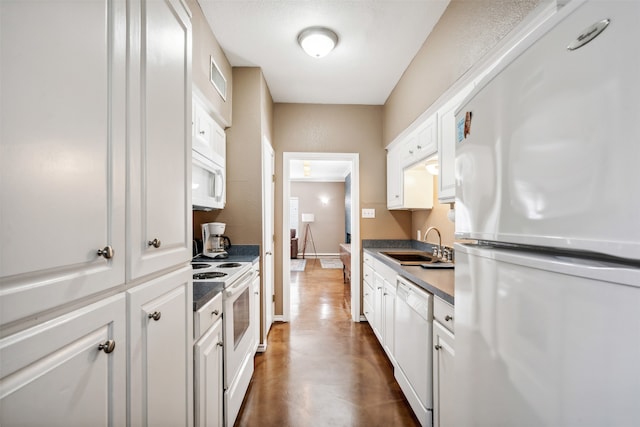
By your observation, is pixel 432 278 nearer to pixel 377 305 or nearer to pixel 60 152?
pixel 377 305

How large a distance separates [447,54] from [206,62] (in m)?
1.69

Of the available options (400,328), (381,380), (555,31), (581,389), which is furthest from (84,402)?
(381,380)

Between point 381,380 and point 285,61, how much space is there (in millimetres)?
2832

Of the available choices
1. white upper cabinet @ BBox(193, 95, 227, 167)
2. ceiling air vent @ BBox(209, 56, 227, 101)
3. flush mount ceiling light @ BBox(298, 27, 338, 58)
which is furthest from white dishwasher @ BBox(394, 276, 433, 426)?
ceiling air vent @ BBox(209, 56, 227, 101)

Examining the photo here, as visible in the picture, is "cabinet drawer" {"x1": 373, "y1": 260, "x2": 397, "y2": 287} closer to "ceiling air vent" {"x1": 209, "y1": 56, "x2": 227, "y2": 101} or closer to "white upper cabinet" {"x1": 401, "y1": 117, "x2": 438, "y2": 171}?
"white upper cabinet" {"x1": 401, "y1": 117, "x2": 438, "y2": 171}

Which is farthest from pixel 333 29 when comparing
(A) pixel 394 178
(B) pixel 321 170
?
(B) pixel 321 170

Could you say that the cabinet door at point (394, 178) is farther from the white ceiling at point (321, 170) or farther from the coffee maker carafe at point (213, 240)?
the white ceiling at point (321, 170)

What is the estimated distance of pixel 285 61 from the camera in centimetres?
255

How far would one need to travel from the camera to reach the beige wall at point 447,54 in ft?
4.49

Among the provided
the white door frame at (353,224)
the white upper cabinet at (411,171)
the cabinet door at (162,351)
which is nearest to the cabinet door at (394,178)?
the white upper cabinet at (411,171)

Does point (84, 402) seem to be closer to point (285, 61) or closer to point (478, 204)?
point (478, 204)

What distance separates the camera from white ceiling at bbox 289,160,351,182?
688 centimetres

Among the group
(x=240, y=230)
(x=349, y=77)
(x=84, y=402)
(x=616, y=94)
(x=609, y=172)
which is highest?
(x=349, y=77)

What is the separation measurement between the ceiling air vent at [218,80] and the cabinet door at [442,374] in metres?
2.25
